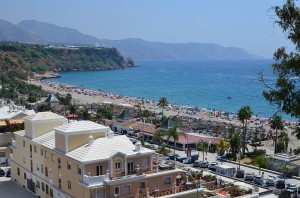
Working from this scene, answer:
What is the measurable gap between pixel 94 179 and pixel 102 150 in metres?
2.00

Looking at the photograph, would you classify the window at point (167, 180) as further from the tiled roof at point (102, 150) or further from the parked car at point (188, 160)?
the parked car at point (188, 160)

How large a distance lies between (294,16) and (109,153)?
590 inches

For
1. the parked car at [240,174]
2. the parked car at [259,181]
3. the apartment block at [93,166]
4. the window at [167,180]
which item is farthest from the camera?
the parked car at [240,174]

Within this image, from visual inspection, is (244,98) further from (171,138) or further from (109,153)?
(109,153)

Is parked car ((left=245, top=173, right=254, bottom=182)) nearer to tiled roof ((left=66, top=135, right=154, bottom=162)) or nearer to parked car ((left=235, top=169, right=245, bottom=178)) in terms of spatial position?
parked car ((left=235, top=169, right=245, bottom=178))

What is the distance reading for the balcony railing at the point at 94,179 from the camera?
2353cm

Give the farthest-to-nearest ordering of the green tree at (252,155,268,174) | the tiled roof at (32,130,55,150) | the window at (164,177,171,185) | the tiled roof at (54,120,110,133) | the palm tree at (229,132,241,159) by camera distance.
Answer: the palm tree at (229,132,241,159) → the green tree at (252,155,268,174) → the tiled roof at (32,130,55,150) → the window at (164,177,171,185) → the tiled roof at (54,120,110,133)

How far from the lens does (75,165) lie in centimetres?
2489

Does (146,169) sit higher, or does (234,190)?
(146,169)

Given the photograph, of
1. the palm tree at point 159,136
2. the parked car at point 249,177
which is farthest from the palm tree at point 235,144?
the palm tree at point 159,136

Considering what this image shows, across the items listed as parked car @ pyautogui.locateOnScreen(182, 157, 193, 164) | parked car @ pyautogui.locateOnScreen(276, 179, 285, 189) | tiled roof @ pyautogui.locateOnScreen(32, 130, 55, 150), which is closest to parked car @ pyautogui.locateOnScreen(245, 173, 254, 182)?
parked car @ pyautogui.locateOnScreen(276, 179, 285, 189)

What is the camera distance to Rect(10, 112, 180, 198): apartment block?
78.9 feet

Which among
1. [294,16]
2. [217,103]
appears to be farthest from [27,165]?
[217,103]

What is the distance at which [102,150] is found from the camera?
25.0 meters
